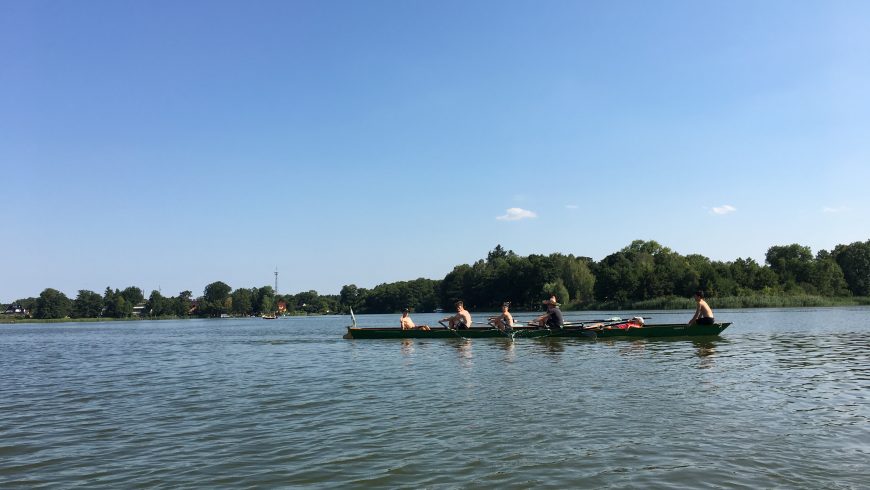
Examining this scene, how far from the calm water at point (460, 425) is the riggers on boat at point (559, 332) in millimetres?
7475

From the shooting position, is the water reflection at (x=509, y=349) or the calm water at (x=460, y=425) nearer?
the calm water at (x=460, y=425)

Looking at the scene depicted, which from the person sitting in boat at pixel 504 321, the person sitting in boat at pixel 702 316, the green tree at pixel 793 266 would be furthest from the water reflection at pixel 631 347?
the green tree at pixel 793 266

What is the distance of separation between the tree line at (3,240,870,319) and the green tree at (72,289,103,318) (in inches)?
11.7

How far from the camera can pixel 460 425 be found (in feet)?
34.9

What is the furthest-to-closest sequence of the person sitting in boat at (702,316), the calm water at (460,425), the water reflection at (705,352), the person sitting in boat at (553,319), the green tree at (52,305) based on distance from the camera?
1. the green tree at (52,305)
2. the person sitting in boat at (553,319)
3. the person sitting in boat at (702,316)
4. the water reflection at (705,352)
5. the calm water at (460,425)

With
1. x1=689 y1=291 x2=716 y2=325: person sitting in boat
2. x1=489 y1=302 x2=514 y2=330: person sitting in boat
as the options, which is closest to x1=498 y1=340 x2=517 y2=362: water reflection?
x1=489 y1=302 x2=514 y2=330: person sitting in boat

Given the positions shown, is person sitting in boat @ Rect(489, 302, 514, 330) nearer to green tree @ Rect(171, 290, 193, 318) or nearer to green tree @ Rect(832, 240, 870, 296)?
green tree @ Rect(832, 240, 870, 296)

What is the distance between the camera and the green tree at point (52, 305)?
17688 cm

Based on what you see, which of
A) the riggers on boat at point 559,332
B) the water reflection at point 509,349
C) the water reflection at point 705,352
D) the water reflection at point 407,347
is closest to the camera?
the water reflection at point 705,352

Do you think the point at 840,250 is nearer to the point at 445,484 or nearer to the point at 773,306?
the point at 773,306

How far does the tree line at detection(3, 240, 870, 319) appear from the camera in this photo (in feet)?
335

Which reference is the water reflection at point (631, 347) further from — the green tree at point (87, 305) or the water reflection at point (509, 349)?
the green tree at point (87, 305)

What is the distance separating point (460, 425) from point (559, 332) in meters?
20.8

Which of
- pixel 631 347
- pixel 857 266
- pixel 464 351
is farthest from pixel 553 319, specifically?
pixel 857 266
